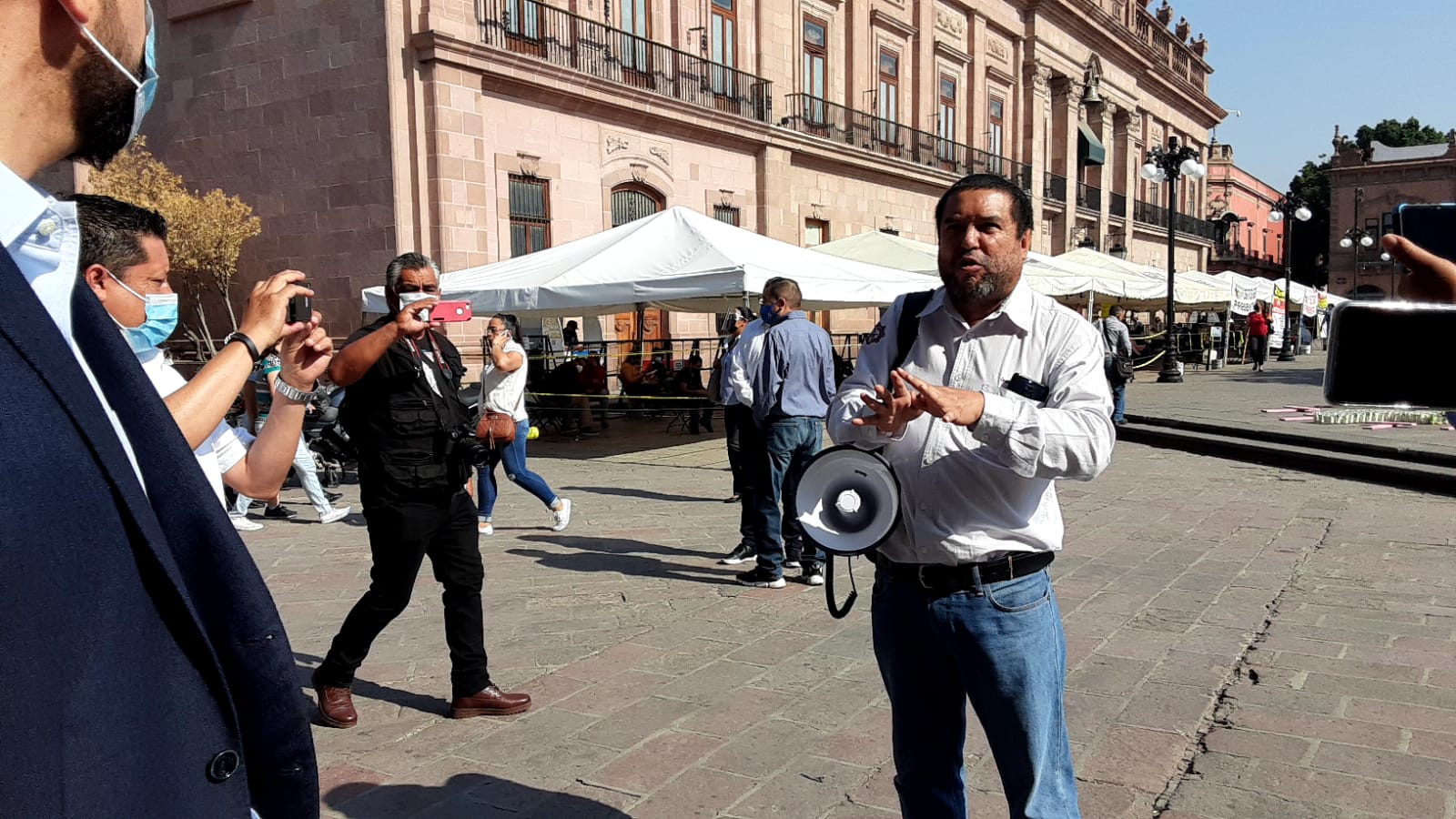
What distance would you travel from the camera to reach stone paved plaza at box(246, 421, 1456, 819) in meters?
3.25

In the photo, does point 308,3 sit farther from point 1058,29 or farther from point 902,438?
point 1058,29

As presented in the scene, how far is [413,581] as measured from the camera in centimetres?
383

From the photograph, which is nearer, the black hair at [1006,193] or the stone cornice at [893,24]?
the black hair at [1006,193]

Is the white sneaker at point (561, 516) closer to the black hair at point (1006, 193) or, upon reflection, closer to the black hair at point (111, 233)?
the black hair at point (111, 233)

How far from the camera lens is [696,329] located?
20094 millimetres

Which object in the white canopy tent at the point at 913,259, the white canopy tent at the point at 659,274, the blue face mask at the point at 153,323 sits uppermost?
the white canopy tent at the point at 913,259

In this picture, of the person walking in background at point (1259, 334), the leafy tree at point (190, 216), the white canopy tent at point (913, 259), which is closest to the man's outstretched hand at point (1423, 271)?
the white canopy tent at point (913, 259)

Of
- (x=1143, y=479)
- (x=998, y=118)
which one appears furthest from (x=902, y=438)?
(x=998, y=118)

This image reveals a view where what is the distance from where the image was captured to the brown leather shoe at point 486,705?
13.0 feet

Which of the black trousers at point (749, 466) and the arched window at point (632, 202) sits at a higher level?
the arched window at point (632, 202)

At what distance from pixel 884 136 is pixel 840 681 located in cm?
2406

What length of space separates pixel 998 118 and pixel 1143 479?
25590 mm

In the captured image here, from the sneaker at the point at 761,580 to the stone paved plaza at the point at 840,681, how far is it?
0.37 feet

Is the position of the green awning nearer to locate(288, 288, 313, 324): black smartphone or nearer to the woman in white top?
the woman in white top
